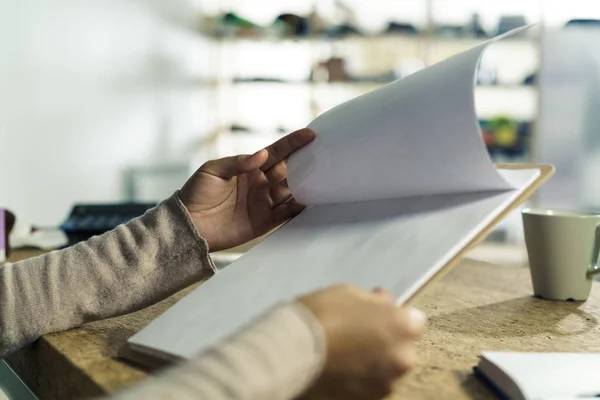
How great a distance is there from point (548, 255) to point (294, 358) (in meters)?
0.49

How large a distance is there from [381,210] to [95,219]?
75 centimetres

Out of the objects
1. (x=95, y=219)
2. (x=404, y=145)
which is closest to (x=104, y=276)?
(x=404, y=145)

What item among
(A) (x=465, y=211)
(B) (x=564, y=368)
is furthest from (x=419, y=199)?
(B) (x=564, y=368)

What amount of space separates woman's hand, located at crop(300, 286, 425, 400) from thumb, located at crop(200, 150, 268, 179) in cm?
32

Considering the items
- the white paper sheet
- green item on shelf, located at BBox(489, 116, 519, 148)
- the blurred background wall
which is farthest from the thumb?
green item on shelf, located at BBox(489, 116, 519, 148)

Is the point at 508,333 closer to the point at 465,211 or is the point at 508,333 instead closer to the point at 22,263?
the point at 465,211

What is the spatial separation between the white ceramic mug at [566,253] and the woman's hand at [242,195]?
28 cm

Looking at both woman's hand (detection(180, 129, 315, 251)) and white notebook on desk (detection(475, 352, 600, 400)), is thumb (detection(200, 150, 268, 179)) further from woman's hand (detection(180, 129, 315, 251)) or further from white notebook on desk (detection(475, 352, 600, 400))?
white notebook on desk (detection(475, 352, 600, 400))

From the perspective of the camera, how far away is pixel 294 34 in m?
3.43

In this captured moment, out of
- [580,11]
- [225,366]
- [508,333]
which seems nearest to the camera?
[225,366]

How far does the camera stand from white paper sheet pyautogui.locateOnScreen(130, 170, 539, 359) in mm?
460

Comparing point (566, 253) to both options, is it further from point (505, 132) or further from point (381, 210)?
point (505, 132)

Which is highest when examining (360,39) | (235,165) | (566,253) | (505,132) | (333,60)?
(360,39)

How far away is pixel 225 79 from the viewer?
357 cm
